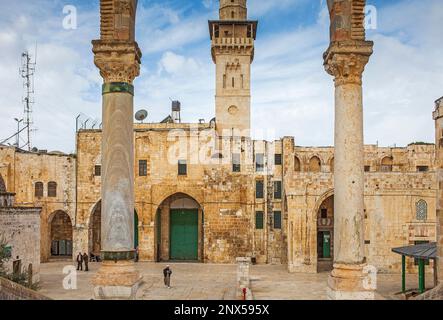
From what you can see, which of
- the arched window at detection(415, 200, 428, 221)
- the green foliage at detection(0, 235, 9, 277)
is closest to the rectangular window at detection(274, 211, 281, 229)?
the arched window at detection(415, 200, 428, 221)

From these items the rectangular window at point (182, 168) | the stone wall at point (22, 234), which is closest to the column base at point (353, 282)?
the stone wall at point (22, 234)

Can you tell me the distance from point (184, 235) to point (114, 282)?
23666 mm

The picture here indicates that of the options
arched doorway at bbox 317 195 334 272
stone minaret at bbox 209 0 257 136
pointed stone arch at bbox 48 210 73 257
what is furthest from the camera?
stone minaret at bbox 209 0 257 136

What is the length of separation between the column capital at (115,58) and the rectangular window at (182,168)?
21.2 metres

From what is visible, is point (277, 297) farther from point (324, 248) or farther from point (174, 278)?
point (324, 248)

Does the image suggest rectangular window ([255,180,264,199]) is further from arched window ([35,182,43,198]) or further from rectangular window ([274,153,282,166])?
arched window ([35,182,43,198])

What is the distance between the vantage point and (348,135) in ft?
38.6

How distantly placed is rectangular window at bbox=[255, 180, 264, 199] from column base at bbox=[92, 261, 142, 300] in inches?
852

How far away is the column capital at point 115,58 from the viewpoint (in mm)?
12188

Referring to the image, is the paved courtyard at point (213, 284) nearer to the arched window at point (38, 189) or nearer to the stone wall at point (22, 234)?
the stone wall at point (22, 234)

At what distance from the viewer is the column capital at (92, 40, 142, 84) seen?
12.2 meters
